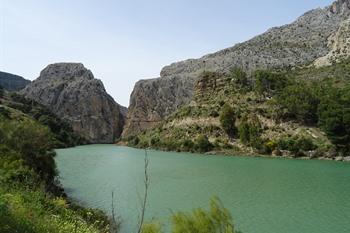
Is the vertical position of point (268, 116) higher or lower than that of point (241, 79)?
lower

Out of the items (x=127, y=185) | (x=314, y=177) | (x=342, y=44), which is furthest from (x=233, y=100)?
(x=127, y=185)

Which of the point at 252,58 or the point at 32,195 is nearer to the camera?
the point at 32,195

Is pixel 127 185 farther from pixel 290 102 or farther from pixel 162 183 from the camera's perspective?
pixel 290 102

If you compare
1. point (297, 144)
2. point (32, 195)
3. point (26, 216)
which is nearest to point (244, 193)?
point (32, 195)

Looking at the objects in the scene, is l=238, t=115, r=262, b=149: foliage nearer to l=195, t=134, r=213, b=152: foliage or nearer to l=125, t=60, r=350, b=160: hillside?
l=125, t=60, r=350, b=160: hillside

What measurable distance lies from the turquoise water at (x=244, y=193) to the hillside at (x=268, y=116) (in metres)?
20.9

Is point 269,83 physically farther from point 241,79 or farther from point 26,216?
point 26,216

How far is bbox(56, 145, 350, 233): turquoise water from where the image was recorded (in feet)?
85.7

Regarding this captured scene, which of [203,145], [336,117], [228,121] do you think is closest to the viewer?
[336,117]

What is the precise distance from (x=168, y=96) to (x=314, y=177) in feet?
445

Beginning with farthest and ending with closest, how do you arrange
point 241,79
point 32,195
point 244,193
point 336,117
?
point 241,79
point 336,117
point 244,193
point 32,195

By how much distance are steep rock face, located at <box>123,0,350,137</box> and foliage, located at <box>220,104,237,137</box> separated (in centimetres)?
4227

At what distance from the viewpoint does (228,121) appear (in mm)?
96438

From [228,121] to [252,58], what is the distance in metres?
53.2
